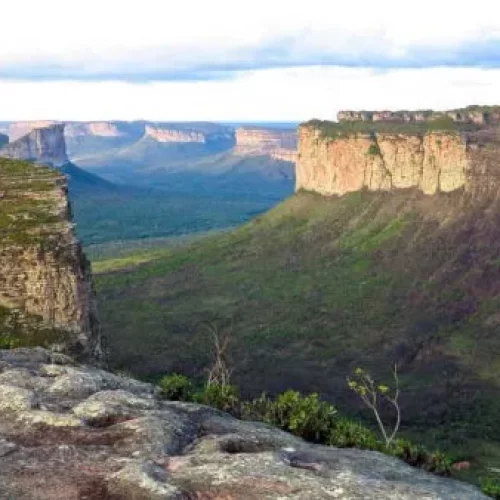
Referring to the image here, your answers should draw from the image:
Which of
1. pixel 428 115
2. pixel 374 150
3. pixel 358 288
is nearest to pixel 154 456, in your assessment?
pixel 358 288

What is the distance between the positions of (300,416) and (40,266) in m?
18.4

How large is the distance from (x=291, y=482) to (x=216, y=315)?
288 feet

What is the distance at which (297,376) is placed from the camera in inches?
3423

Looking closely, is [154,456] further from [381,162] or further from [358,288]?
[381,162]

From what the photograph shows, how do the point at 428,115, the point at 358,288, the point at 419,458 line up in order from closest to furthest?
the point at 419,458 < the point at 358,288 < the point at 428,115

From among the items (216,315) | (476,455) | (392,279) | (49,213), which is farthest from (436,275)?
(49,213)

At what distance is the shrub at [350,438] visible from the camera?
30094mm

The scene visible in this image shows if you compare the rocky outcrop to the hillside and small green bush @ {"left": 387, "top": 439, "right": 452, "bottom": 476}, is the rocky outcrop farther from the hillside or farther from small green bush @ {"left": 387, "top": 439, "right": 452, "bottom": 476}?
small green bush @ {"left": 387, "top": 439, "right": 452, "bottom": 476}

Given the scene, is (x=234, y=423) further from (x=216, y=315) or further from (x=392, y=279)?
(x=392, y=279)

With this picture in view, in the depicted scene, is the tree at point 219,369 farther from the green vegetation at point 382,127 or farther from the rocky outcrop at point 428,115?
the rocky outcrop at point 428,115

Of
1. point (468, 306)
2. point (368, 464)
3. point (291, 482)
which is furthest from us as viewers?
point (468, 306)

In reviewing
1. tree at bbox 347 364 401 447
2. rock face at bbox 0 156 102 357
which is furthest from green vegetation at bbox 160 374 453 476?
rock face at bbox 0 156 102 357

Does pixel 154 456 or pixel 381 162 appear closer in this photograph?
pixel 154 456

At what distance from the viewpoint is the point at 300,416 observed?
3158 cm
